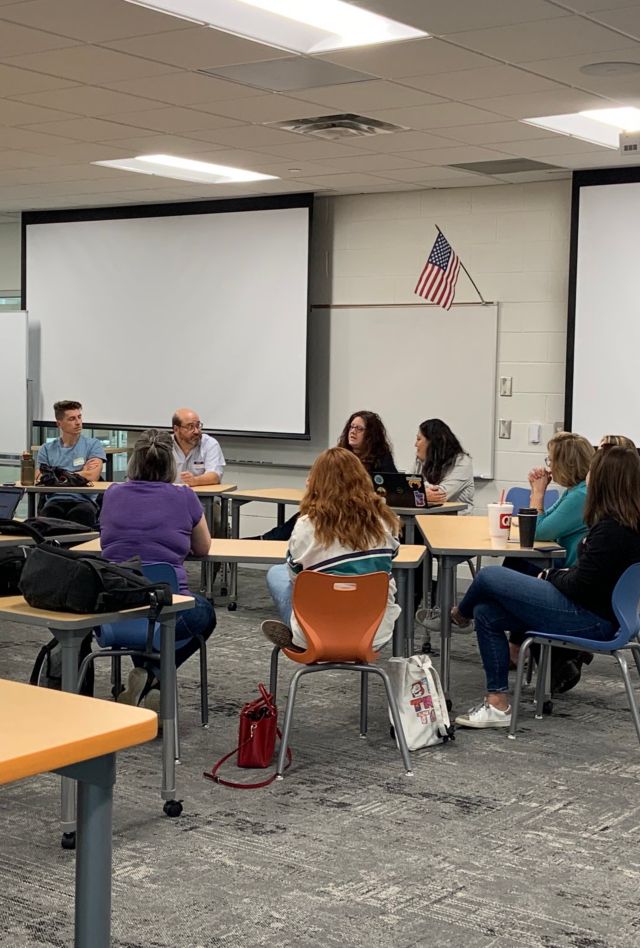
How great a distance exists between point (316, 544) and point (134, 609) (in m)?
0.88

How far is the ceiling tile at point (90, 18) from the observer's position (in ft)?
13.9

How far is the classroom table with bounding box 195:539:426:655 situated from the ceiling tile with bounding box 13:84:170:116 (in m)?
2.14

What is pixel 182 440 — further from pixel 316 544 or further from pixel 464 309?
pixel 316 544

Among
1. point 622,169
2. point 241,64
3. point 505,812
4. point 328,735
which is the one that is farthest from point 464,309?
point 505,812

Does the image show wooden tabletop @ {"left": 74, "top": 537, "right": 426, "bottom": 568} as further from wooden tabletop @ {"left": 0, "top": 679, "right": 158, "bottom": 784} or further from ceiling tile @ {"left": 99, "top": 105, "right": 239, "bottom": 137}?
wooden tabletop @ {"left": 0, "top": 679, "right": 158, "bottom": 784}

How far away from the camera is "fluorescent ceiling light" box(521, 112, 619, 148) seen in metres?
6.25

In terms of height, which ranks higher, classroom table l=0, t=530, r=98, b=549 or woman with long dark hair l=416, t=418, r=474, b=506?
woman with long dark hair l=416, t=418, r=474, b=506

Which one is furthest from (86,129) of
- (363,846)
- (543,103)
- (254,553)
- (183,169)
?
(363,846)

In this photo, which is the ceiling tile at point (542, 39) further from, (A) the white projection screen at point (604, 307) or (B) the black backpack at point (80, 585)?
(A) the white projection screen at point (604, 307)

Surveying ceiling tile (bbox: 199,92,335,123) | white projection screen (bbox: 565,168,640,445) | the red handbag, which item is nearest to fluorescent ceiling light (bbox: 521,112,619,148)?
white projection screen (bbox: 565,168,640,445)

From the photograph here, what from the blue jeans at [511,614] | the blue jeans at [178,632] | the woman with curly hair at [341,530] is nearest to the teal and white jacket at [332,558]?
the woman with curly hair at [341,530]

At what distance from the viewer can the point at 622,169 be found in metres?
7.56

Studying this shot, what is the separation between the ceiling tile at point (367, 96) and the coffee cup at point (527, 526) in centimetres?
197

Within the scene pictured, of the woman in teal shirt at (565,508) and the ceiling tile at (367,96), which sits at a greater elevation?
the ceiling tile at (367,96)
